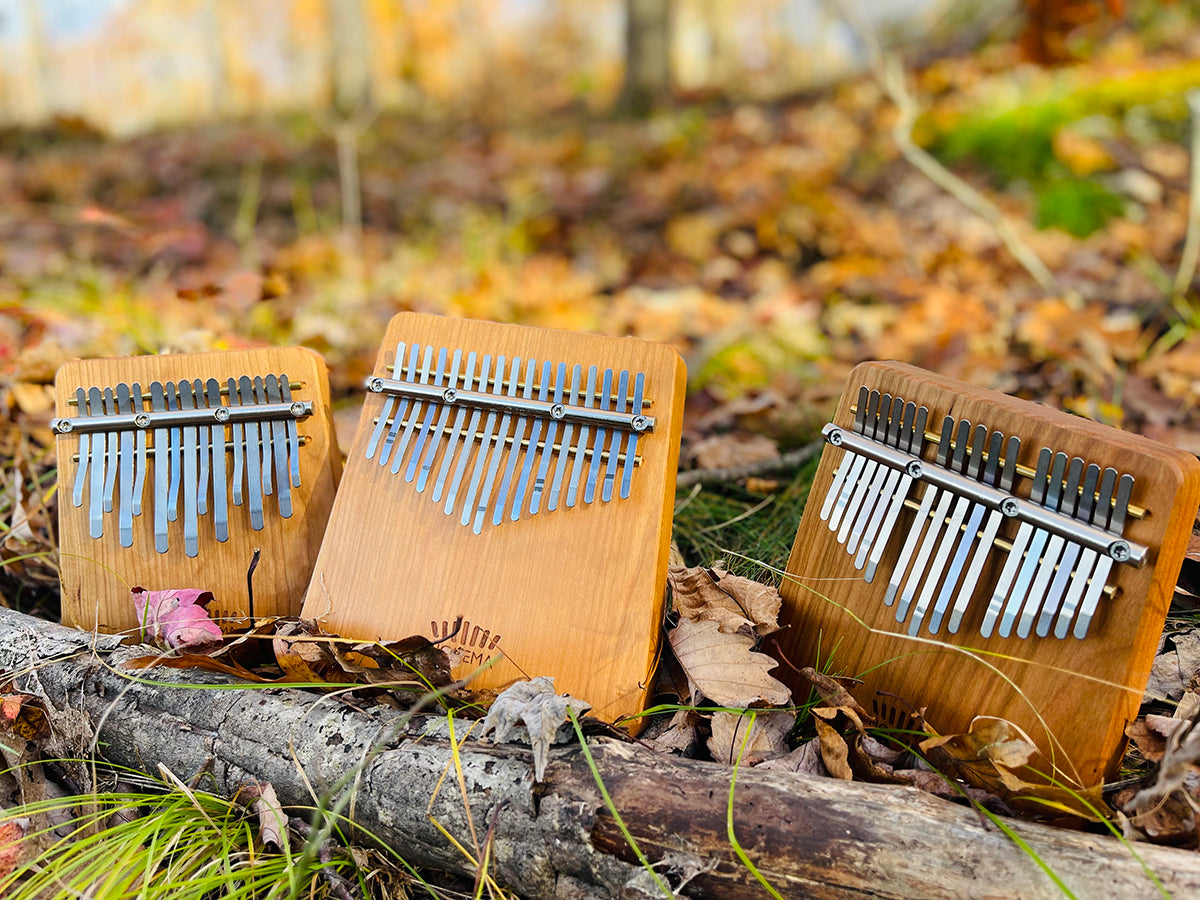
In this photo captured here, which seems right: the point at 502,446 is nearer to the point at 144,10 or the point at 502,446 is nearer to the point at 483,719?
the point at 483,719

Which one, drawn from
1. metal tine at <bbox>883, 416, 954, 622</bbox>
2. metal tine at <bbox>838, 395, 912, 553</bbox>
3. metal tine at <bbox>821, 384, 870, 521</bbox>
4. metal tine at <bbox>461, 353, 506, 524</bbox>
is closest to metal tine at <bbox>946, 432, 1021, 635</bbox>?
metal tine at <bbox>883, 416, 954, 622</bbox>

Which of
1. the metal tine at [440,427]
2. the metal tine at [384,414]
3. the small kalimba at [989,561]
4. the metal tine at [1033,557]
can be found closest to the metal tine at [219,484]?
the metal tine at [384,414]

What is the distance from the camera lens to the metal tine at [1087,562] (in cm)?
154

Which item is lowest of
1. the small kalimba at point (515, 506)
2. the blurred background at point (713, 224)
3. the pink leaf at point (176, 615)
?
the pink leaf at point (176, 615)

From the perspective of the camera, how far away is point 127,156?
9242mm

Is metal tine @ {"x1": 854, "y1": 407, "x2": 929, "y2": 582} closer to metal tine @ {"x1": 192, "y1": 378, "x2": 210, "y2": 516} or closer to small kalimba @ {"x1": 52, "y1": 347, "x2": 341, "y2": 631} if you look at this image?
small kalimba @ {"x1": 52, "y1": 347, "x2": 341, "y2": 631}

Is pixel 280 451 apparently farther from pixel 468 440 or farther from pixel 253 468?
pixel 468 440

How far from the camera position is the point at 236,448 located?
6.88ft

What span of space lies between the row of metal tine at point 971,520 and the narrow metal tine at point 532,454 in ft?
2.20

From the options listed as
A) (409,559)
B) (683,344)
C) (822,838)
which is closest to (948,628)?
(822,838)

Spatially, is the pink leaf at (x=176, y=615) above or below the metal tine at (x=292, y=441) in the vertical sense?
below

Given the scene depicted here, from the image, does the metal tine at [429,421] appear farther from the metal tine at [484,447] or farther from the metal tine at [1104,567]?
the metal tine at [1104,567]

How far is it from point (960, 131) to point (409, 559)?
650 centimetres

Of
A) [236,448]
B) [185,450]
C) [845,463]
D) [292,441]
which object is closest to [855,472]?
[845,463]
